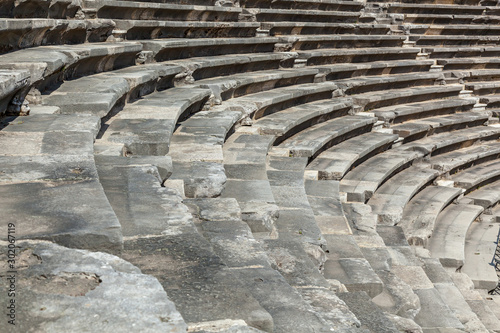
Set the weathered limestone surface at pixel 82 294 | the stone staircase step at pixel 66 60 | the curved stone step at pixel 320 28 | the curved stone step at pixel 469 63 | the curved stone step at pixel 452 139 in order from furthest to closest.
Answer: the curved stone step at pixel 469 63 < the curved stone step at pixel 320 28 < the curved stone step at pixel 452 139 < the stone staircase step at pixel 66 60 < the weathered limestone surface at pixel 82 294

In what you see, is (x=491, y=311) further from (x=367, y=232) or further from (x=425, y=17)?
(x=425, y=17)

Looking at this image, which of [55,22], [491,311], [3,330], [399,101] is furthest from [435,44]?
[3,330]

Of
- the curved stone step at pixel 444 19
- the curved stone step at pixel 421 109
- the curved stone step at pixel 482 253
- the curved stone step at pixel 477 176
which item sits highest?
the curved stone step at pixel 444 19

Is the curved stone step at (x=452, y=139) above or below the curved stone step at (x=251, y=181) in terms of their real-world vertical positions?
below

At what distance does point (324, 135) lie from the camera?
10.5 meters

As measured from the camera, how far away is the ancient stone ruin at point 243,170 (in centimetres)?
264

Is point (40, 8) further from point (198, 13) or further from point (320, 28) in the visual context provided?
point (320, 28)

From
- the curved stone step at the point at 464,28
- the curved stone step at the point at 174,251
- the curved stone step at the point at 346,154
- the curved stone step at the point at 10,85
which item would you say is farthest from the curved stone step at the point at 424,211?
the curved stone step at the point at 464,28

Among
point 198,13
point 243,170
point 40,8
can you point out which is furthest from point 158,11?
point 243,170

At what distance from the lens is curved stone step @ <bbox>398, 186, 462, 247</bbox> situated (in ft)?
31.2

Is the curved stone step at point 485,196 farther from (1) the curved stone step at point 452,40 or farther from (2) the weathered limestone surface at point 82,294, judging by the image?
(2) the weathered limestone surface at point 82,294

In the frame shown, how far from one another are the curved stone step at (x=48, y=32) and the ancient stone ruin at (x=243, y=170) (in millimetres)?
40

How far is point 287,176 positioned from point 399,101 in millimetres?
8061

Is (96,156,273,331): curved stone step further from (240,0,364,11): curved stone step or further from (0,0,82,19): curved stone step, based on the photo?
(240,0,364,11): curved stone step
